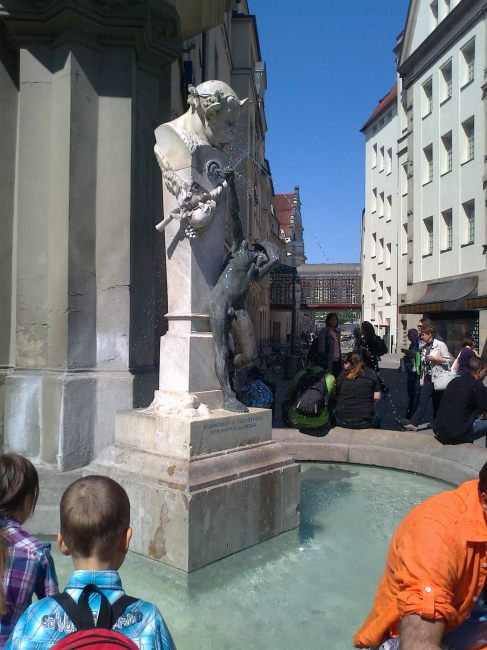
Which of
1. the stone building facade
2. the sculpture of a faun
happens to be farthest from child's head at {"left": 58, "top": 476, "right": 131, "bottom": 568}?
the stone building facade

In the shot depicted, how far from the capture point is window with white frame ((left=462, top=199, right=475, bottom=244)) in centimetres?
2431

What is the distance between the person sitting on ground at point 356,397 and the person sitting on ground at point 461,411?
34.0 inches

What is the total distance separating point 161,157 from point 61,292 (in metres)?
1.58

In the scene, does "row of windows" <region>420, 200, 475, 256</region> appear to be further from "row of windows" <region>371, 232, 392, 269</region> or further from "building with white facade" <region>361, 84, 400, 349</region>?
"row of windows" <region>371, 232, 392, 269</region>

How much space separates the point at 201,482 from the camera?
3582 millimetres

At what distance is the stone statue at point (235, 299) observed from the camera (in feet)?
13.6

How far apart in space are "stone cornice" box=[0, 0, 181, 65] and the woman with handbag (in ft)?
18.3

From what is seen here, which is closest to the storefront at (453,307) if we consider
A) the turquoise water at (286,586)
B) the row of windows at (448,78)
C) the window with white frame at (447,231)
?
the window with white frame at (447,231)

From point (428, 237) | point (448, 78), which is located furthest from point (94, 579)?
point (448, 78)

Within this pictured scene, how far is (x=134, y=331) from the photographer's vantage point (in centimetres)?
532

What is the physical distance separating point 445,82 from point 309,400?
25.3 meters

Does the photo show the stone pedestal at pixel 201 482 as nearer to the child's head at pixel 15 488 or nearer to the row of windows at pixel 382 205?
the child's head at pixel 15 488

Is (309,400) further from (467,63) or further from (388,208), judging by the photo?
(388,208)

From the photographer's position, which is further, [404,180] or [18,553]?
[404,180]
